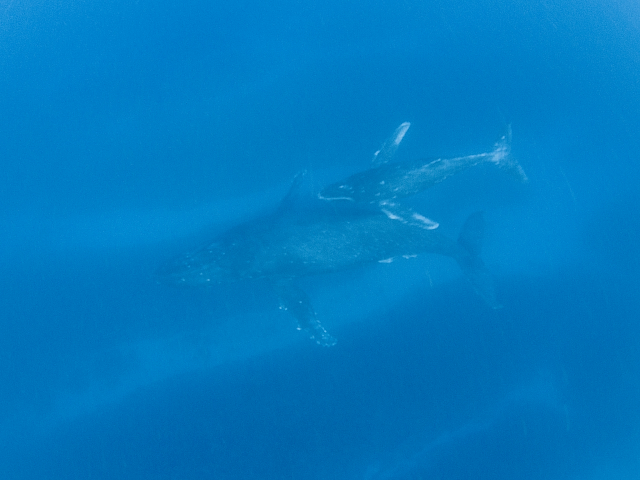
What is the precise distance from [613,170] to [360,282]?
9709mm

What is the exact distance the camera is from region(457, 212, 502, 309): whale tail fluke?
10422mm

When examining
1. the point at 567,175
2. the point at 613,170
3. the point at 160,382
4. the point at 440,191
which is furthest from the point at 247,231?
the point at 613,170

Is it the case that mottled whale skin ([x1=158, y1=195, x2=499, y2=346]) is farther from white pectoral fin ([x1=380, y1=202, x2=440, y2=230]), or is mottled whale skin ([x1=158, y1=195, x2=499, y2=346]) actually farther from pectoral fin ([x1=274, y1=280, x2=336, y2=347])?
white pectoral fin ([x1=380, y1=202, x2=440, y2=230])

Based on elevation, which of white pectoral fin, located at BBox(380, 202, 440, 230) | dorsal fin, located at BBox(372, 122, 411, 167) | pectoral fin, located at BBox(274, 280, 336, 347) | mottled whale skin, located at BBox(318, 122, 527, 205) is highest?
dorsal fin, located at BBox(372, 122, 411, 167)

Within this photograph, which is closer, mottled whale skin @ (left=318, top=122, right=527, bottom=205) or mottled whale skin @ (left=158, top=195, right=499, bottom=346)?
mottled whale skin @ (left=318, top=122, right=527, bottom=205)

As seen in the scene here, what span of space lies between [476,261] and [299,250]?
204 inches

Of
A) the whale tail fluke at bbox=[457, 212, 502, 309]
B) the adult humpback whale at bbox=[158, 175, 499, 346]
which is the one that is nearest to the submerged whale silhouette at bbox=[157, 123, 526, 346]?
the adult humpback whale at bbox=[158, 175, 499, 346]

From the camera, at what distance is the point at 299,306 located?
9.83 meters

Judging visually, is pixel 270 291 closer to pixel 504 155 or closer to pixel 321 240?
pixel 321 240

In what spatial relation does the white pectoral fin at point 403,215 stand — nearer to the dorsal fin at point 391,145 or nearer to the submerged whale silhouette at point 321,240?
the submerged whale silhouette at point 321,240

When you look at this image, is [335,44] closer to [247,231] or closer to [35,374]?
[247,231]

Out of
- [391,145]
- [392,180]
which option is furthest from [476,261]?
[391,145]

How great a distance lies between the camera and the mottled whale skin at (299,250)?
923 centimetres

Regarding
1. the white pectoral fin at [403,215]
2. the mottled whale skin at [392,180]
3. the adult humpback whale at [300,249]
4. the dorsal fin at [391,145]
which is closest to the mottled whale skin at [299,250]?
the adult humpback whale at [300,249]
